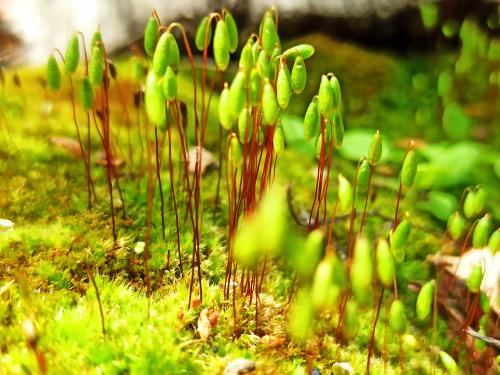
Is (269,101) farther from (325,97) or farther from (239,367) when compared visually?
(239,367)

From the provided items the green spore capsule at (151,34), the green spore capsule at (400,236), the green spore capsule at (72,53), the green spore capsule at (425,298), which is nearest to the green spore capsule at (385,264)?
the green spore capsule at (400,236)

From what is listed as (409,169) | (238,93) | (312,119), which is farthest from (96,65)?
(409,169)

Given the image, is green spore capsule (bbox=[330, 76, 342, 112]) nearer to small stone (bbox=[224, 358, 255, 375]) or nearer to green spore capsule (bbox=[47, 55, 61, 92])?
small stone (bbox=[224, 358, 255, 375])

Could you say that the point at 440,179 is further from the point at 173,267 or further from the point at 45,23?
the point at 45,23

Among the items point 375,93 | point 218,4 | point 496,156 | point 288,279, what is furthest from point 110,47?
point 496,156

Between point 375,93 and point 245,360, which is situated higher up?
point 375,93

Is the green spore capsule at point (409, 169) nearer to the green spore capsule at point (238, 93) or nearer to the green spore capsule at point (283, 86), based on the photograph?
the green spore capsule at point (283, 86)

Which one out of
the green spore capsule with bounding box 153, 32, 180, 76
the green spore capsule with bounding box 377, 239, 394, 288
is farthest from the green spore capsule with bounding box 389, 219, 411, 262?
the green spore capsule with bounding box 153, 32, 180, 76
